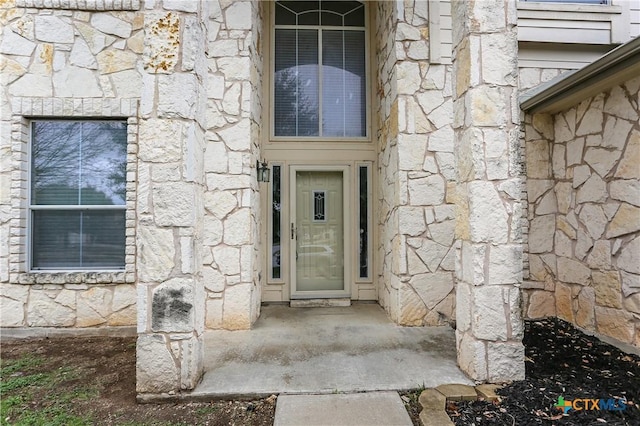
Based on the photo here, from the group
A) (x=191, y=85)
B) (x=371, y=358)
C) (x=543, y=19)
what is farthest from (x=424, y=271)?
(x=543, y=19)

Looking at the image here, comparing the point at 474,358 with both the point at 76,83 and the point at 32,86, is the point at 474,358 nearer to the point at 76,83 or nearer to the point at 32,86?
the point at 76,83

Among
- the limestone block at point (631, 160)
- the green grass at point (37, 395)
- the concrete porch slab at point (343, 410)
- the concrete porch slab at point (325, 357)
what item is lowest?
the green grass at point (37, 395)

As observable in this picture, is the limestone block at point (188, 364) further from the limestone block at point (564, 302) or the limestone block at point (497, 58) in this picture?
the limestone block at point (564, 302)

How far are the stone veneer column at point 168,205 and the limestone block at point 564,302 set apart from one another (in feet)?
13.6

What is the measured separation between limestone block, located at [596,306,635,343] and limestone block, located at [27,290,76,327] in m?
5.91

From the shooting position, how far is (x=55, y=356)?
3.30 m

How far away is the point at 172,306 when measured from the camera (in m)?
2.45

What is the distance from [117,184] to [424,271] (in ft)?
12.9

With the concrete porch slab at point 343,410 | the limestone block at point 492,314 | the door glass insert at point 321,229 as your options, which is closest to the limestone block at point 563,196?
the limestone block at point 492,314

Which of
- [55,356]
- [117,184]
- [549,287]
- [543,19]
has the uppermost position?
[543,19]

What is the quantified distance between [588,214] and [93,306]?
5824 millimetres

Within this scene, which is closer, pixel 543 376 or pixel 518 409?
pixel 518 409

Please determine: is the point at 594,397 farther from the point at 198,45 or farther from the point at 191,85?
the point at 198,45

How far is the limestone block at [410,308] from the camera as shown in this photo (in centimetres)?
385
